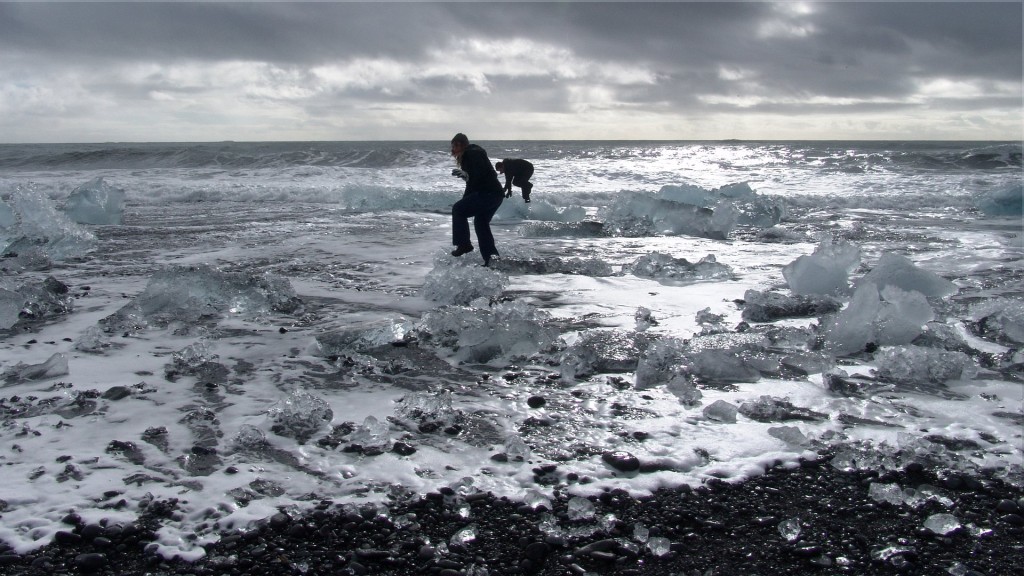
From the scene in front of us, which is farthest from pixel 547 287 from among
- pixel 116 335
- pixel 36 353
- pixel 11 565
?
pixel 11 565

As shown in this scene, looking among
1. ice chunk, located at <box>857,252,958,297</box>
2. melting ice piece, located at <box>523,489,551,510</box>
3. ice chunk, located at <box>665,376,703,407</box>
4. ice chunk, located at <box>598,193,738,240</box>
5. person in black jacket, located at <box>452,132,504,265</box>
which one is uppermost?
person in black jacket, located at <box>452,132,504,265</box>

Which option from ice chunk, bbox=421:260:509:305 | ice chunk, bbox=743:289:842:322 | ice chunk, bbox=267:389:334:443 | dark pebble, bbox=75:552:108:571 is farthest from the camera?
ice chunk, bbox=421:260:509:305

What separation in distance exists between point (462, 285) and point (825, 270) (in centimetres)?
275

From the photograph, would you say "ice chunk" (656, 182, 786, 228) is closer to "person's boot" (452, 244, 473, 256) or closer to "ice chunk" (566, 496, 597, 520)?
"person's boot" (452, 244, 473, 256)

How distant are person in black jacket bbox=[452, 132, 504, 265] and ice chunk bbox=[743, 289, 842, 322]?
248 centimetres

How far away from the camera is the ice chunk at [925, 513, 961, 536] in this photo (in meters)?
2.00

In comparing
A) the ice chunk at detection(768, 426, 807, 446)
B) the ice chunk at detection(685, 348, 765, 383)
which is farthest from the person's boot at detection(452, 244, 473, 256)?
the ice chunk at detection(768, 426, 807, 446)

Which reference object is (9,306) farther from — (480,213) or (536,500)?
(536,500)

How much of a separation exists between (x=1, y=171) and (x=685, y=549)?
28237mm

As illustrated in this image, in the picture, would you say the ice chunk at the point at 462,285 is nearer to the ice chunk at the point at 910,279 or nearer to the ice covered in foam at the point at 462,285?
the ice covered in foam at the point at 462,285

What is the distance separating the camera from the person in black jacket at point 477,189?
605 cm

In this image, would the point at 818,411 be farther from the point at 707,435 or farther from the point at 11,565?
the point at 11,565

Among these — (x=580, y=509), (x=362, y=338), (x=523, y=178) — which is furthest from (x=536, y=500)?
(x=523, y=178)

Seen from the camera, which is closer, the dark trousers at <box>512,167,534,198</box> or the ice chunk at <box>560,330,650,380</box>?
the ice chunk at <box>560,330,650,380</box>
